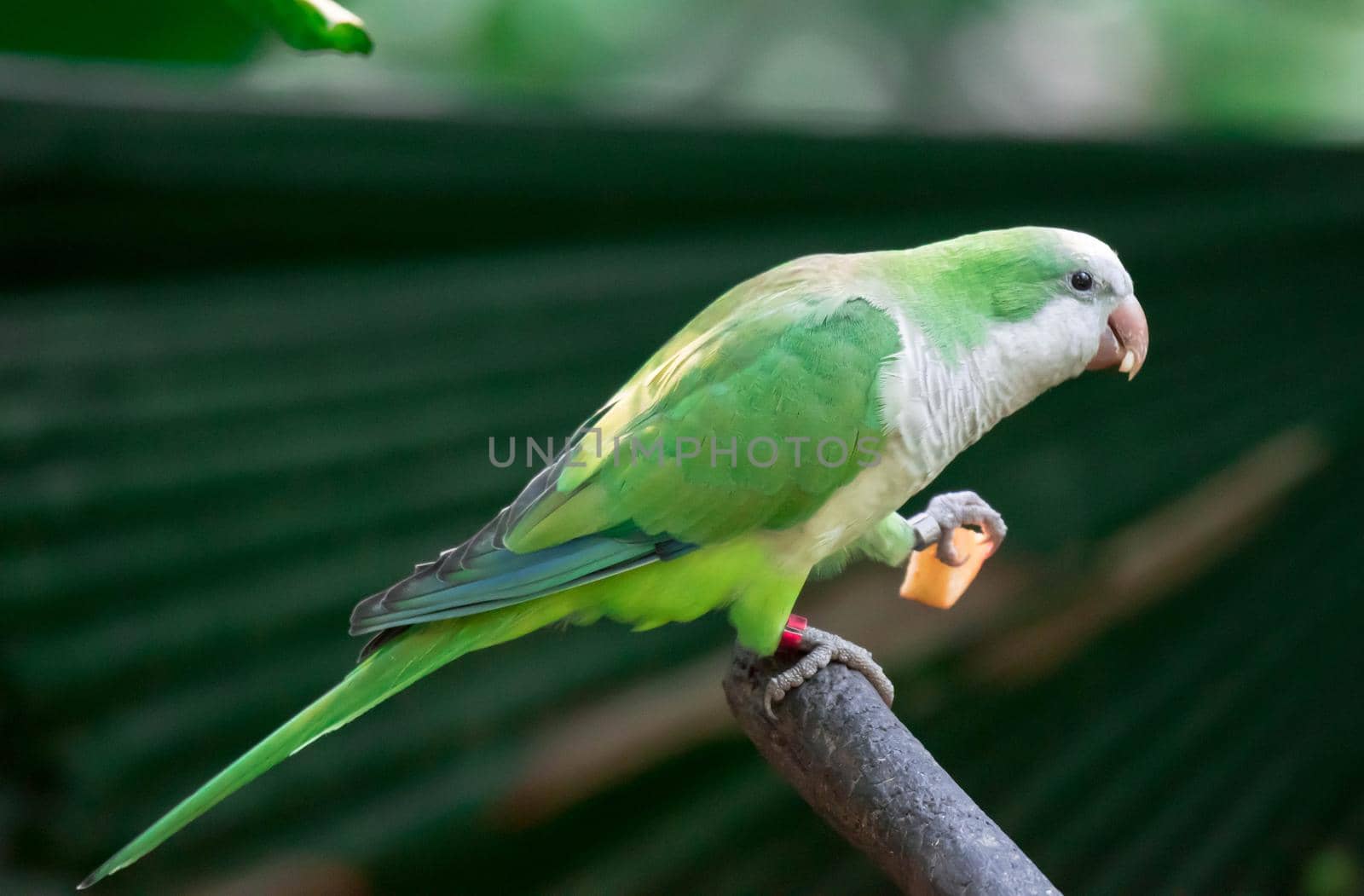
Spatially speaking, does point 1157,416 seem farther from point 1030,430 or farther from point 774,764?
point 774,764

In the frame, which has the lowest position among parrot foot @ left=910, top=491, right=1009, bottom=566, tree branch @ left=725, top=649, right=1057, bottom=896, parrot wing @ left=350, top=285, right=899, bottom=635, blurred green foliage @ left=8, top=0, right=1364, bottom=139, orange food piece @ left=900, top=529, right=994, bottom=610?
tree branch @ left=725, top=649, right=1057, bottom=896

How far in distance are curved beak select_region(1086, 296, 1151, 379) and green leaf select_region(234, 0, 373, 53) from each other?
77 centimetres

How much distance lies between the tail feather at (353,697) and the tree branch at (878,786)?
27cm

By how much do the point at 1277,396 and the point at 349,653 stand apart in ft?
5.30

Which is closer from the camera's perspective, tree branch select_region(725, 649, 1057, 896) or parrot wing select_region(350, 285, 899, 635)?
tree branch select_region(725, 649, 1057, 896)

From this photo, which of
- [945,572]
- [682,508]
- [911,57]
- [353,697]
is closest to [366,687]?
[353,697]

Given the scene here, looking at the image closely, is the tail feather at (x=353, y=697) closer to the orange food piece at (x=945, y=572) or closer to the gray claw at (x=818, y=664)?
the gray claw at (x=818, y=664)

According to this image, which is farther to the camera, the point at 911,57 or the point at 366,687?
the point at 911,57

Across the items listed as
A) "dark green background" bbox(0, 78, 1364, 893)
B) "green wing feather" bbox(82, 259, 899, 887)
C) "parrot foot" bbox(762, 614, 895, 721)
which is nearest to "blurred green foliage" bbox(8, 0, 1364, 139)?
"dark green background" bbox(0, 78, 1364, 893)

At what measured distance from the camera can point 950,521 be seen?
1198 mm

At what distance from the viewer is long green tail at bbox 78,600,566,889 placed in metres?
0.91

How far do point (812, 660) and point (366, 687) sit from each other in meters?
0.43

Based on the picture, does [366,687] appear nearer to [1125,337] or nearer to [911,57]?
[1125,337]

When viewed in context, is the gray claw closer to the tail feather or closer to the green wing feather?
the green wing feather
